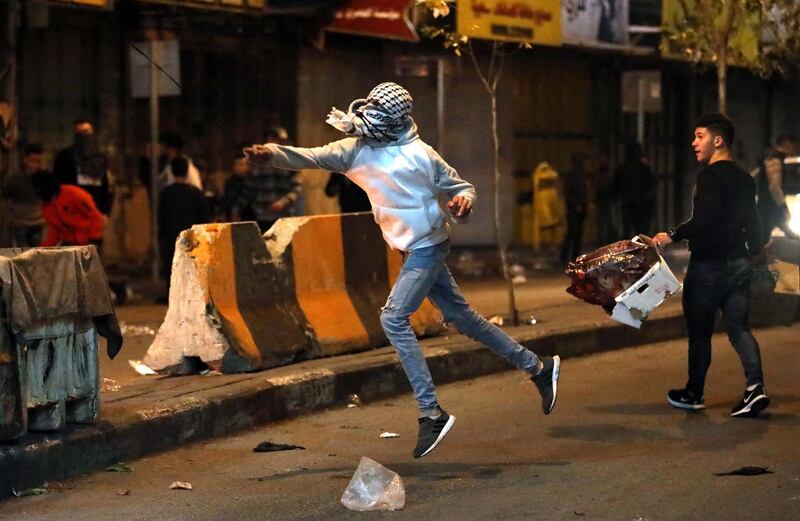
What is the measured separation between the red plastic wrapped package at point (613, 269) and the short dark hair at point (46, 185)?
6649 millimetres

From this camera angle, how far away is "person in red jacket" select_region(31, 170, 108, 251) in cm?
1339

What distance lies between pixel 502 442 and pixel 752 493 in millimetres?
1731

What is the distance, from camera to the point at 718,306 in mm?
8852

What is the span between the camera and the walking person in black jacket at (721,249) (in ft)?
28.2

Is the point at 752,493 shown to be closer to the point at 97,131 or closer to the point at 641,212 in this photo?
the point at 97,131

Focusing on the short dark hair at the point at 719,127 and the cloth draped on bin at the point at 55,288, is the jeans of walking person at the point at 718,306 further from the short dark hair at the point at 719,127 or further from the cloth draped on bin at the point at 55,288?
the cloth draped on bin at the point at 55,288

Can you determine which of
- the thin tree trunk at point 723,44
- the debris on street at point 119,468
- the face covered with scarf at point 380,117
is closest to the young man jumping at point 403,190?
the face covered with scarf at point 380,117

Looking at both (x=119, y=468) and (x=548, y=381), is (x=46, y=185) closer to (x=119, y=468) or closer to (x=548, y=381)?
(x=119, y=468)

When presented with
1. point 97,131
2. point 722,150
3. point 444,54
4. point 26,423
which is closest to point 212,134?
point 97,131

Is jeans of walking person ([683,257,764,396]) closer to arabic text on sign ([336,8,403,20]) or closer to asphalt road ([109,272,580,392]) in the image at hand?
asphalt road ([109,272,580,392])

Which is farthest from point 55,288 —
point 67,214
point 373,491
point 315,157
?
point 67,214

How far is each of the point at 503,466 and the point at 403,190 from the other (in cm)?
145

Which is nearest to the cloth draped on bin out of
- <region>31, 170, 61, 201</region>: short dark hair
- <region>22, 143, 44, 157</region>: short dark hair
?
<region>31, 170, 61, 201</region>: short dark hair

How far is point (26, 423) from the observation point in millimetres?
6863
